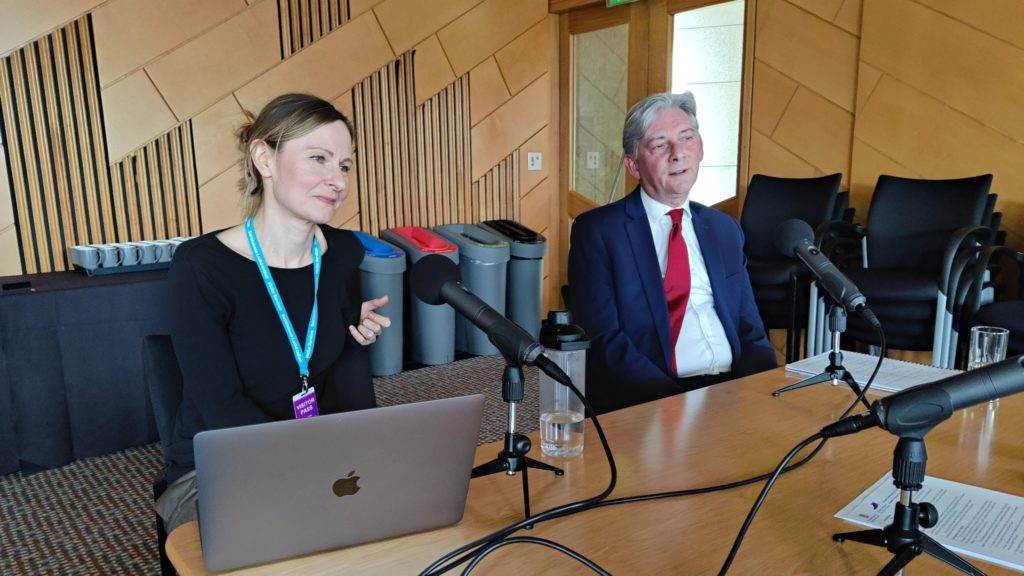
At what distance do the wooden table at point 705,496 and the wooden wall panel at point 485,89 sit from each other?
419 centimetres

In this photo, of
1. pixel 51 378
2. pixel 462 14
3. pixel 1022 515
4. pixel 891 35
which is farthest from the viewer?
pixel 462 14

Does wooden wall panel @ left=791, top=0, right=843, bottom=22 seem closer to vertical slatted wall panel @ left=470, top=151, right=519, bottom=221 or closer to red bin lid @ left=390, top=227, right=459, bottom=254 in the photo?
vertical slatted wall panel @ left=470, top=151, right=519, bottom=221

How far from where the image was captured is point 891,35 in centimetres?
398

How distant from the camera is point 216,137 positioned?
14.2 ft

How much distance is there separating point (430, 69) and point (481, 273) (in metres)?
1.53

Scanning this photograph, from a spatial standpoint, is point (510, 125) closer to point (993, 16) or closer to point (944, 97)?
point (944, 97)

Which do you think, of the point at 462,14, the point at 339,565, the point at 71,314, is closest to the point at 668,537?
the point at 339,565

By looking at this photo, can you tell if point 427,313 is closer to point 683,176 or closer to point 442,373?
point 442,373

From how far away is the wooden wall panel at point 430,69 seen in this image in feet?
16.8

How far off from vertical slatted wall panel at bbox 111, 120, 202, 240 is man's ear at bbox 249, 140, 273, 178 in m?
2.73

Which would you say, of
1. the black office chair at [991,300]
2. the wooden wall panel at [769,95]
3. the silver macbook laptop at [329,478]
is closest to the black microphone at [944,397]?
the silver macbook laptop at [329,478]

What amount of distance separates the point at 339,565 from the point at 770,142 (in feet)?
14.1

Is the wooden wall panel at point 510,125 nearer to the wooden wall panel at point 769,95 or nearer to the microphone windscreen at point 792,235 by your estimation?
the wooden wall panel at point 769,95

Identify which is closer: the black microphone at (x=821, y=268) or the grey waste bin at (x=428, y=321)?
the black microphone at (x=821, y=268)
